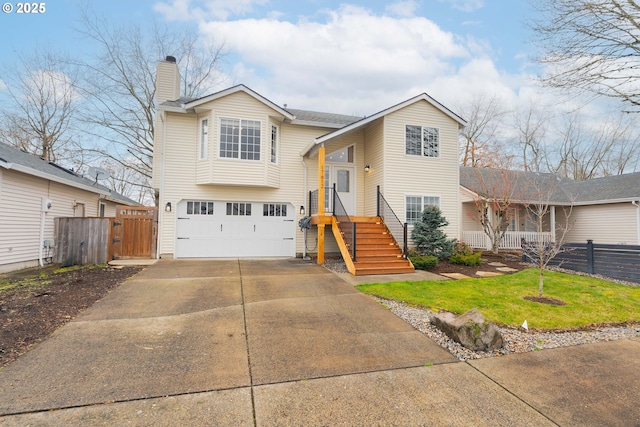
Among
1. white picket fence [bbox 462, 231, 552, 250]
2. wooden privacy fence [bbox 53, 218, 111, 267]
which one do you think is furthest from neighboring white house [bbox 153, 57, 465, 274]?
white picket fence [bbox 462, 231, 552, 250]

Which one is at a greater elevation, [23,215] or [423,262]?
[23,215]

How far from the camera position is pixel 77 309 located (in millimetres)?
5020

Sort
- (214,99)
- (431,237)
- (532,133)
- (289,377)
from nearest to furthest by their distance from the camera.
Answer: (289,377) → (431,237) → (214,99) → (532,133)

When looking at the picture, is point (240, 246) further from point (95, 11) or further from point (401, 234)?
point (95, 11)

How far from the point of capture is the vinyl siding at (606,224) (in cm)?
1384

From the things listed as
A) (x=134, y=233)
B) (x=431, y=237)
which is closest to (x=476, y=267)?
(x=431, y=237)

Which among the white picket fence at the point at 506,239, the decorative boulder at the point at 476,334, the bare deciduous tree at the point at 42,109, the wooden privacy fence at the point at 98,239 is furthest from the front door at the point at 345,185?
the bare deciduous tree at the point at 42,109

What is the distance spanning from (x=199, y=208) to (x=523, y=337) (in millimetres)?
10561

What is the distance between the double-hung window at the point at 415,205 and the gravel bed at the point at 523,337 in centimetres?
721

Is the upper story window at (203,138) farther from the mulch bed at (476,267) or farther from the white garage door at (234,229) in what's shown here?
the mulch bed at (476,267)

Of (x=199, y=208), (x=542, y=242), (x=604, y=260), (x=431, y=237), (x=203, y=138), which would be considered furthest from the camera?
(x=199, y=208)

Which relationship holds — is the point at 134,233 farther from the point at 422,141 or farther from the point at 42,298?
the point at 422,141

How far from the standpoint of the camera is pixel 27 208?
911cm

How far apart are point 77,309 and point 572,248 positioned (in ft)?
41.1
